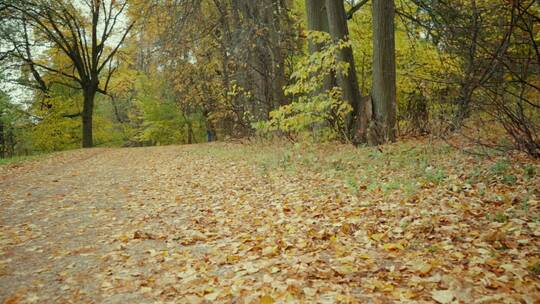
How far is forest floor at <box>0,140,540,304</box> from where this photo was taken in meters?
3.00

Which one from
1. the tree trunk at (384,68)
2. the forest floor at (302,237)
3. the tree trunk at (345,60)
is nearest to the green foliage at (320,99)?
the tree trunk at (345,60)

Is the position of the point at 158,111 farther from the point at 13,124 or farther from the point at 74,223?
the point at 74,223

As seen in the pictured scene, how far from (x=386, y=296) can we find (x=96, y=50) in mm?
23458

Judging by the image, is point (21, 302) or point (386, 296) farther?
point (21, 302)

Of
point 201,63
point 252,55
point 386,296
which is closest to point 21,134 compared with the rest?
point 201,63

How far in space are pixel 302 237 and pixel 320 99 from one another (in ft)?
20.1

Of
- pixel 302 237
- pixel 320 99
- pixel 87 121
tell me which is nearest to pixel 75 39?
pixel 87 121

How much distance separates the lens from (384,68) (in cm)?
877

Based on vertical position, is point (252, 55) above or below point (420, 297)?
above

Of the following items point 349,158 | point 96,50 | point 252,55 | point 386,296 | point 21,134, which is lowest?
point 386,296

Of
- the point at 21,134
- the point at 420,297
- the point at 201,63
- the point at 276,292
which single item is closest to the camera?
the point at 420,297

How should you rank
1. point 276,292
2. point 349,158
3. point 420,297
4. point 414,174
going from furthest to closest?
1. point 349,158
2. point 414,174
3. point 276,292
4. point 420,297

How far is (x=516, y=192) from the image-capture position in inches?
179

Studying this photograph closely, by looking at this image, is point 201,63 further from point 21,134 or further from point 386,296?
point 386,296
